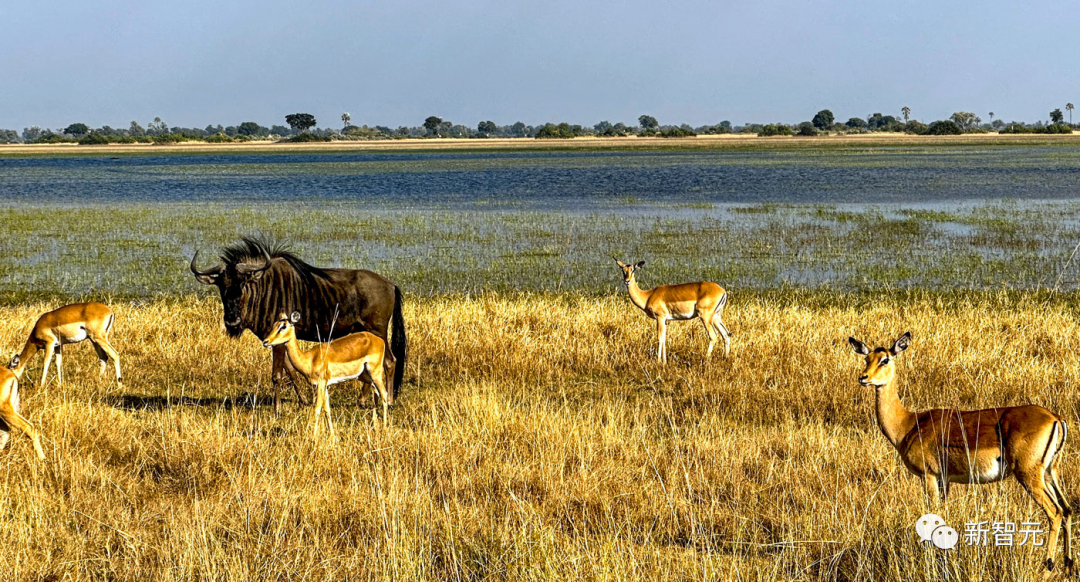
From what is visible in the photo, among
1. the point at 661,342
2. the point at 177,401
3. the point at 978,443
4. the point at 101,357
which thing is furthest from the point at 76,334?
the point at 978,443

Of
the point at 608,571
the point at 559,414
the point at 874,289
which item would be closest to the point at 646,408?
the point at 559,414

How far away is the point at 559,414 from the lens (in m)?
7.71

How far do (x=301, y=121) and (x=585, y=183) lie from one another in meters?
138

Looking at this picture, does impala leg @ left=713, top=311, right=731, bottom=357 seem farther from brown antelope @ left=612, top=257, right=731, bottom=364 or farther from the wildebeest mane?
the wildebeest mane

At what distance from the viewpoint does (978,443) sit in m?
4.93

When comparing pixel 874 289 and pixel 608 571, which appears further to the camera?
→ pixel 874 289

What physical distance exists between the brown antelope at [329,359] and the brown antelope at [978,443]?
3769mm

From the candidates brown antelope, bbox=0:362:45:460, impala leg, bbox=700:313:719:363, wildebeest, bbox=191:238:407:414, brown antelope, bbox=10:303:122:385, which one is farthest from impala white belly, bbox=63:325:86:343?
impala leg, bbox=700:313:719:363

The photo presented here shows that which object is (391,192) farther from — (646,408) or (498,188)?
(646,408)

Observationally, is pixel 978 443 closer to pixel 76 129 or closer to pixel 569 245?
pixel 569 245

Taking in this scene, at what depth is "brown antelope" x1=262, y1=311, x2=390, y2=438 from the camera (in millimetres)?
7379

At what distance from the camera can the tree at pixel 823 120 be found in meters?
160

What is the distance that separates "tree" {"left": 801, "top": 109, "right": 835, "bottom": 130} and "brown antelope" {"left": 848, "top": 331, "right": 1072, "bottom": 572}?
16016cm

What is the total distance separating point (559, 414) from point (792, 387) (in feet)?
7.89
